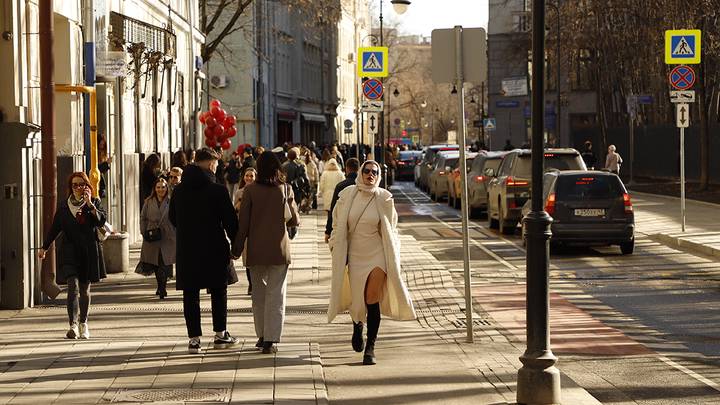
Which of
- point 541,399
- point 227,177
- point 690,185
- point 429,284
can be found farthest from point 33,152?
point 690,185

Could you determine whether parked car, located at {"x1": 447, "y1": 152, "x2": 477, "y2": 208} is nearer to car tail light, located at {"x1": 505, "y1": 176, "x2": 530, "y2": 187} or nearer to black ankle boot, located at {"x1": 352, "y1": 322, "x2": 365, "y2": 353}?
car tail light, located at {"x1": 505, "y1": 176, "x2": 530, "y2": 187}

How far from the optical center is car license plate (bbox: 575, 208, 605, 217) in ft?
82.0

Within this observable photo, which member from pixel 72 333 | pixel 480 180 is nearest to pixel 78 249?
pixel 72 333

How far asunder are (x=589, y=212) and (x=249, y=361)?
1399cm

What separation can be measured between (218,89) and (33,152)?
45930mm

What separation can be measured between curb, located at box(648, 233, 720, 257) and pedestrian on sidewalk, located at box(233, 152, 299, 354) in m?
12.9

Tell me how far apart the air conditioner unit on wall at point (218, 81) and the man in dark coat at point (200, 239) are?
49931 mm

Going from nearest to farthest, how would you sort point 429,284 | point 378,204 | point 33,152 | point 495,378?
1. point 495,378
2. point 378,204
3. point 33,152
4. point 429,284

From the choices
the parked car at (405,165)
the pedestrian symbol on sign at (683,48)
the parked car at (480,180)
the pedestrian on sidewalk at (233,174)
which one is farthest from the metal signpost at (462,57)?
the parked car at (405,165)

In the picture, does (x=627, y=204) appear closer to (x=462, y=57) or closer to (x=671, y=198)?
(x=462, y=57)

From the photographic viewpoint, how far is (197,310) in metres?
12.6

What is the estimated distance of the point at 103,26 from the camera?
2477cm

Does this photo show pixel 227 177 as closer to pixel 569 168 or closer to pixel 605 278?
pixel 569 168

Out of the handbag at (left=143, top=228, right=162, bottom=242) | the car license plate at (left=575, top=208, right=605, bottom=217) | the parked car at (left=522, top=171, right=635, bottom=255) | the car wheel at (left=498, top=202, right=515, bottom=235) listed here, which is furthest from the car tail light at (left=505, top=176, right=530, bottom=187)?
the handbag at (left=143, top=228, right=162, bottom=242)
